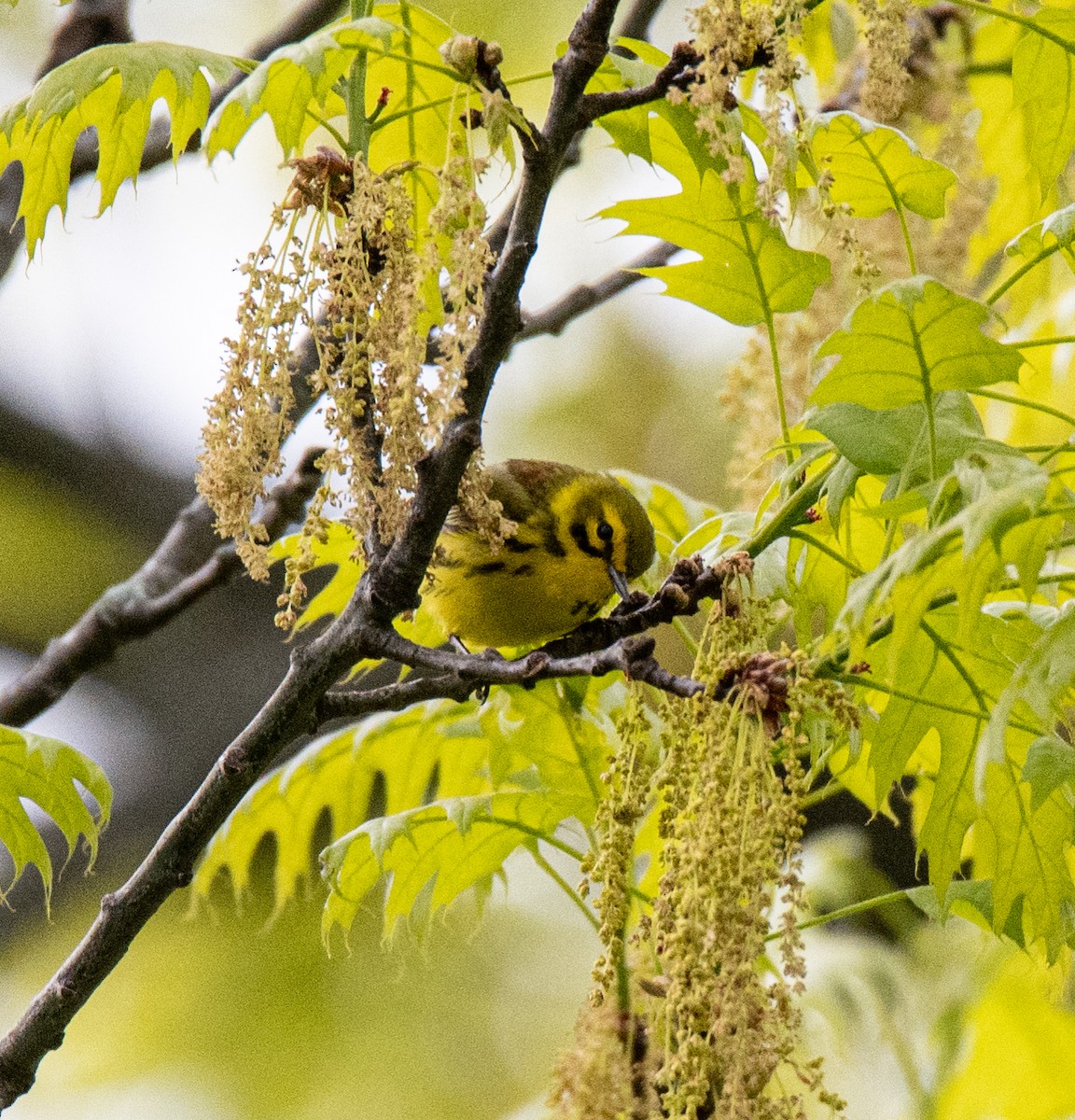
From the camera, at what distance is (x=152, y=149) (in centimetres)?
294

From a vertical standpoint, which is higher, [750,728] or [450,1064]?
[750,728]

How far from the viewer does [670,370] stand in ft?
19.5

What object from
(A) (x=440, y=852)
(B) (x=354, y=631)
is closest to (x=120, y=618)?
(A) (x=440, y=852)

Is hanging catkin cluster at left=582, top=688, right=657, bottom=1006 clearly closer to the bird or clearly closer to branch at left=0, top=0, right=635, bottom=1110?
branch at left=0, top=0, right=635, bottom=1110

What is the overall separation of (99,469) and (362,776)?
2121 millimetres

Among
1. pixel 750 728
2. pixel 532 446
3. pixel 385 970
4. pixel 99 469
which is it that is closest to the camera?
pixel 750 728

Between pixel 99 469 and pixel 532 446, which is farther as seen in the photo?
pixel 532 446

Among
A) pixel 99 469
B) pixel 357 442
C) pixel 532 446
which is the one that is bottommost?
pixel 357 442

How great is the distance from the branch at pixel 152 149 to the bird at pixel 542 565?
37.4 inches

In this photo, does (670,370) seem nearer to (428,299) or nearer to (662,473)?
(662,473)

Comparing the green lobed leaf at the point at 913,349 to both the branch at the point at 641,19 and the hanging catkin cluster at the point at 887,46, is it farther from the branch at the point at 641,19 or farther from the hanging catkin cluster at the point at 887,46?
the branch at the point at 641,19

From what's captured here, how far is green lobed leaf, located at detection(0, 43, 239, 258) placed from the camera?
61.7 inches

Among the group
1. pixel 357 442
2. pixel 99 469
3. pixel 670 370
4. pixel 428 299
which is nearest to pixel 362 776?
pixel 428 299

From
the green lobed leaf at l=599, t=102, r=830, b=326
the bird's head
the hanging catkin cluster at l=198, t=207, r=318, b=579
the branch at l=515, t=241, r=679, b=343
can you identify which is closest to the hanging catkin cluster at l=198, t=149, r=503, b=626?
the hanging catkin cluster at l=198, t=207, r=318, b=579
